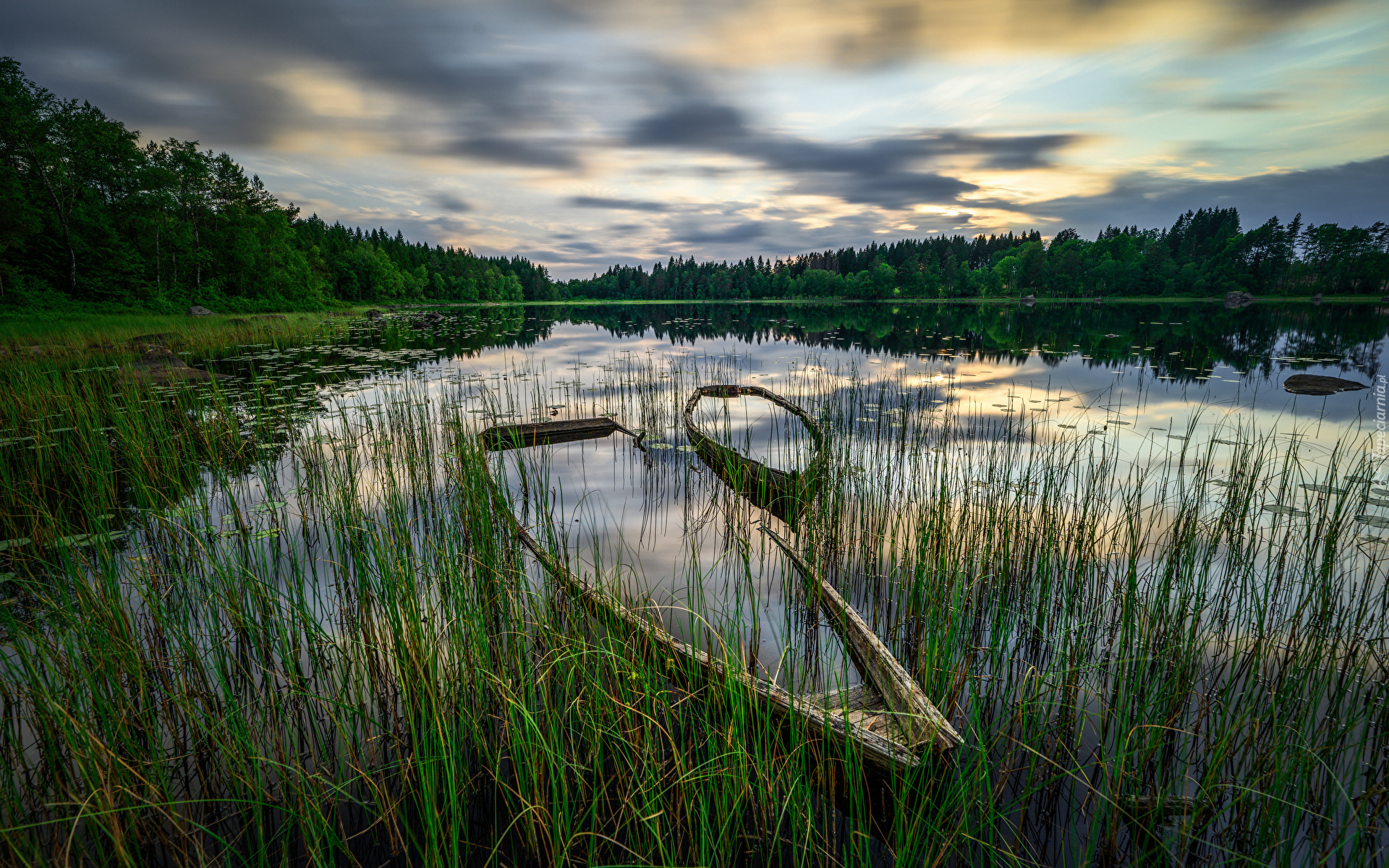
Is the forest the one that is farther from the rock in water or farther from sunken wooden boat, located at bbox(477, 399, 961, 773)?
the rock in water

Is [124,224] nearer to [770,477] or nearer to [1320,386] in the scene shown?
[770,477]

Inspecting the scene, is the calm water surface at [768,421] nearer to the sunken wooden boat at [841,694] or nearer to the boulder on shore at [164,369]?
the sunken wooden boat at [841,694]

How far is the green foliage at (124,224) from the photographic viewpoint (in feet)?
83.7

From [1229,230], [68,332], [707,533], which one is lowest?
[707,533]

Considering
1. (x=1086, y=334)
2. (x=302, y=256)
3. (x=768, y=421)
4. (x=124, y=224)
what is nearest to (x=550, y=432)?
(x=768, y=421)

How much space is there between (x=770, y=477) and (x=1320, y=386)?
45.2ft

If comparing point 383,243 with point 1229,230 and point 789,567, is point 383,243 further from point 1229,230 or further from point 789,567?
point 1229,230

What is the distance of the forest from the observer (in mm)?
27328

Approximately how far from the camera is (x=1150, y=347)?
20.1 m

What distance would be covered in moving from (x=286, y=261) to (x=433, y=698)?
176 feet

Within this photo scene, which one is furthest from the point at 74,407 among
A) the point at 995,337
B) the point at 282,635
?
the point at 995,337

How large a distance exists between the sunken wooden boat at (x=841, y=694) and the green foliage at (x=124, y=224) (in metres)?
35.4

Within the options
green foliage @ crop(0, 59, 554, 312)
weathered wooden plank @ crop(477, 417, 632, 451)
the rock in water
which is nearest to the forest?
green foliage @ crop(0, 59, 554, 312)

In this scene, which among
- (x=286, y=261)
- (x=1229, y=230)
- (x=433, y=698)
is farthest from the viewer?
(x=1229, y=230)
